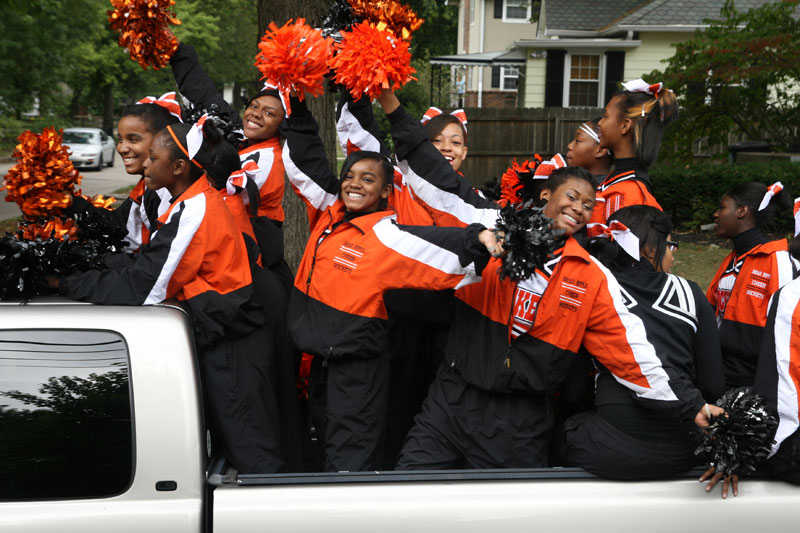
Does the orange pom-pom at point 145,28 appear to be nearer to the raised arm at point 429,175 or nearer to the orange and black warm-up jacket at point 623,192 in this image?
the raised arm at point 429,175

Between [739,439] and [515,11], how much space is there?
32297 mm

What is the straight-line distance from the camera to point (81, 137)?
28.6m

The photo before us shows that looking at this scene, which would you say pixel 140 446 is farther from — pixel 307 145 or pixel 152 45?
pixel 152 45

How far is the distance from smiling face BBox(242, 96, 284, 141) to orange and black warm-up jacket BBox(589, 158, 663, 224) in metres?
1.83

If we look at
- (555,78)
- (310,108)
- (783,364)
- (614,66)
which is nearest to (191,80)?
(310,108)

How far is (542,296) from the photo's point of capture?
2854 millimetres

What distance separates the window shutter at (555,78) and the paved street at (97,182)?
11635 mm

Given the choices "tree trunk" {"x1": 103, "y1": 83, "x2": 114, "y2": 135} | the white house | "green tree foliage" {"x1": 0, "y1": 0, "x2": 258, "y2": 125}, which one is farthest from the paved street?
the white house

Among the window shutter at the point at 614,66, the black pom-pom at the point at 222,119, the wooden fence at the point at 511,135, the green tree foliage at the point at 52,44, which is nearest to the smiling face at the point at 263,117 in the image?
the black pom-pom at the point at 222,119

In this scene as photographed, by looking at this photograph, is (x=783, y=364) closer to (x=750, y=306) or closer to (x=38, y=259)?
(x=750, y=306)

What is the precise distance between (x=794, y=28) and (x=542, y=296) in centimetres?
1146

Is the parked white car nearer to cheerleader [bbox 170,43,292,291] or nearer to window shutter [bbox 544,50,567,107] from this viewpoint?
window shutter [bbox 544,50,567,107]

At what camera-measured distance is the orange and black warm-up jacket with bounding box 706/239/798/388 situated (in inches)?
147

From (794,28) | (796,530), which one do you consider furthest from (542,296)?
(794,28)
